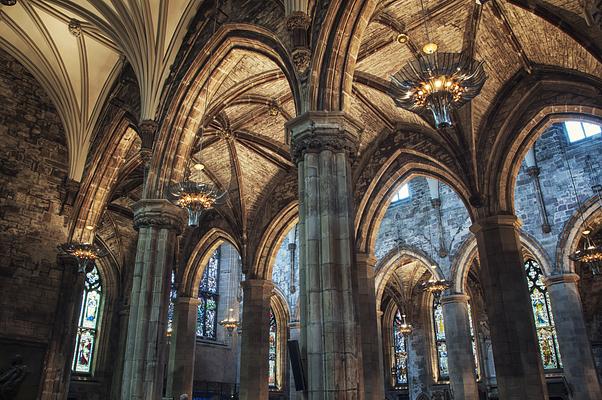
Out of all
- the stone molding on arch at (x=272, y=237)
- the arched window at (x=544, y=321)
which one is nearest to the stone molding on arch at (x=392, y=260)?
the arched window at (x=544, y=321)

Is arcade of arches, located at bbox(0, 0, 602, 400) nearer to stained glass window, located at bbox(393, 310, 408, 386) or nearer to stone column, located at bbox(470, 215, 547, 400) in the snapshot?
stone column, located at bbox(470, 215, 547, 400)

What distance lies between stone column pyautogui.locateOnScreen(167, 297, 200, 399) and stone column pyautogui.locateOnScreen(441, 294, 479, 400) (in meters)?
9.63

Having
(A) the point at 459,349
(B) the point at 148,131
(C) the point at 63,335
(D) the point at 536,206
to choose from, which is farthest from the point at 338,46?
(A) the point at 459,349

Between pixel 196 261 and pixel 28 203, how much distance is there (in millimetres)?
7750

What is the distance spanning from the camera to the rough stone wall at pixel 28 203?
1420 cm

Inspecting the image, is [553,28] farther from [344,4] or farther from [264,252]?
[264,252]

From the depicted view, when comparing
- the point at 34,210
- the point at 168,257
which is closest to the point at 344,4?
the point at 168,257

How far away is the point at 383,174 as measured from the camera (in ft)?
56.6

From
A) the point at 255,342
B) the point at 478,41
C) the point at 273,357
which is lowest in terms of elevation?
the point at 255,342

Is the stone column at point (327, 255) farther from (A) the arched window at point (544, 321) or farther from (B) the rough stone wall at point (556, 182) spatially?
(A) the arched window at point (544, 321)

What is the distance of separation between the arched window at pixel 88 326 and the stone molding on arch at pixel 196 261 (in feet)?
11.8

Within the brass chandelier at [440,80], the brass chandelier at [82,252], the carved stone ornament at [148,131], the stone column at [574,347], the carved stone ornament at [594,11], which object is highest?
the carved stone ornament at [148,131]

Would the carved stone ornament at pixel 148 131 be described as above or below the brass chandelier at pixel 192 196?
above

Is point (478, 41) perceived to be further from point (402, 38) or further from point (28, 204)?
point (28, 204)
